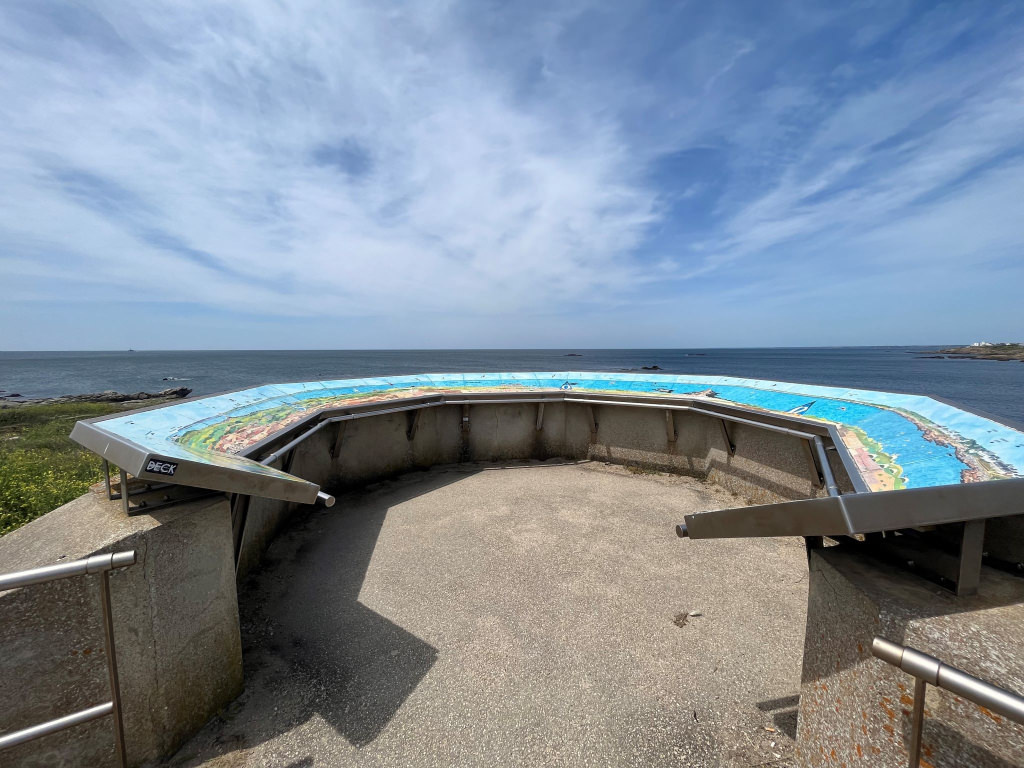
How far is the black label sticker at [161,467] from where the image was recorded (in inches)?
88.0

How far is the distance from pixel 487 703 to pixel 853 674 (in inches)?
88.5

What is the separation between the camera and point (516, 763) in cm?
264

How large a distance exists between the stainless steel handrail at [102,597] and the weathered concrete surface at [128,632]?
0.33 meters

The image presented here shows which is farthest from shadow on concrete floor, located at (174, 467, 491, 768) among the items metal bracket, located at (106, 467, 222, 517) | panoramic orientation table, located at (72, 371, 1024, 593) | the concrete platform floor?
metal bracket, located at (106, 467, 222, 517)

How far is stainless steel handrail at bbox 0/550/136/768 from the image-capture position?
5.75 ft

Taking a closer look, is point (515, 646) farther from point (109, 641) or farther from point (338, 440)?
point (338, 440)

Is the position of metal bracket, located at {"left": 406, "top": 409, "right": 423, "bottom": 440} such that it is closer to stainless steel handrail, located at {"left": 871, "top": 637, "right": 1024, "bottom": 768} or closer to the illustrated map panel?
the illustrated map panel

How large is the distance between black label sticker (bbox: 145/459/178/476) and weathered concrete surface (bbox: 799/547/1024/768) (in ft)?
11.0

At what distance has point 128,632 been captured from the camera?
243 cm

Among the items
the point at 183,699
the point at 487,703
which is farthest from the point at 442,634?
the point at 183,699

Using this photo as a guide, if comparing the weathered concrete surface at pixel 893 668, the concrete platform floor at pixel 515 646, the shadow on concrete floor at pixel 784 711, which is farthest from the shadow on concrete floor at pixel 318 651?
the weathered concrete surface at pixel 893 668

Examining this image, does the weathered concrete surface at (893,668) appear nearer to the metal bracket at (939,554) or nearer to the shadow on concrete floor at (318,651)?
the metal bracket at (939,554)

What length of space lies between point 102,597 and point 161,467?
616 mm

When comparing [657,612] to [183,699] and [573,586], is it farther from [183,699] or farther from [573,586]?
[183,699]
